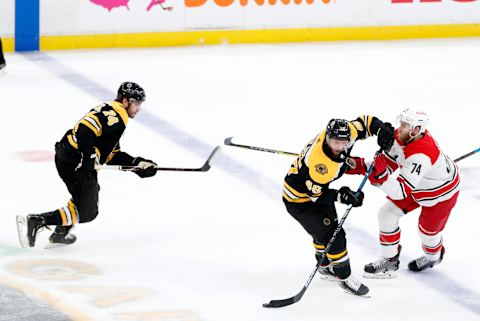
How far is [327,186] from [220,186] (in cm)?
159

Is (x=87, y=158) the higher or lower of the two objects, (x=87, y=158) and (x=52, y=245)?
the higher

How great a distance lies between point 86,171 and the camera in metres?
4.95

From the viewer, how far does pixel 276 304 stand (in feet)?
14.9

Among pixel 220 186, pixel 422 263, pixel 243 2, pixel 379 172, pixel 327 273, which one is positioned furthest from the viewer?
pixel 243 2

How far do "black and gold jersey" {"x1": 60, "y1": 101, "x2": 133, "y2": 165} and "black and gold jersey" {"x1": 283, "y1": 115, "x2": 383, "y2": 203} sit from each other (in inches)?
31.6

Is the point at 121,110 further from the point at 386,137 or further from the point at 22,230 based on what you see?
the point at 386,137

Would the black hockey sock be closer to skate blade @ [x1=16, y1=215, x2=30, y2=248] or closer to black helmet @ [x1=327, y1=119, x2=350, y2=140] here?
skate blade @ [x1=16, y1=215, x2=30, y2=248]

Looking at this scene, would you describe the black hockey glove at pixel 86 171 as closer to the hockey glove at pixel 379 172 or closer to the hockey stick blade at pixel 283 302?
the hockey stick blade at pixel 283 302

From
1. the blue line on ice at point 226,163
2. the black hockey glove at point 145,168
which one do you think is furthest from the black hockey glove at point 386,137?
the black hockey glove at point 145,168

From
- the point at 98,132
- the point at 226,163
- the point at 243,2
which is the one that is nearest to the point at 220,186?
the point at 226,163

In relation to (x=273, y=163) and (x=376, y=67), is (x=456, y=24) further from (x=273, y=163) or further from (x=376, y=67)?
(x=273, y=163)

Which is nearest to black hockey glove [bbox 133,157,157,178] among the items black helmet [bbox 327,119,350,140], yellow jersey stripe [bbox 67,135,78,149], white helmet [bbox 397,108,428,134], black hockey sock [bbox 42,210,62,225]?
yellow jersey stripe [bbox 67,135,78,149]

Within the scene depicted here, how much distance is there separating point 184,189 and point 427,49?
163 inches

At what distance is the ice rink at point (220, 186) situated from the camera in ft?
15.3
